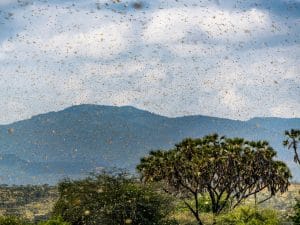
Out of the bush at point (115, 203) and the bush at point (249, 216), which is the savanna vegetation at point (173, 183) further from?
the bush at point (249, 216)

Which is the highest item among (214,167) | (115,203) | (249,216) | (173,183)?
(214,167)

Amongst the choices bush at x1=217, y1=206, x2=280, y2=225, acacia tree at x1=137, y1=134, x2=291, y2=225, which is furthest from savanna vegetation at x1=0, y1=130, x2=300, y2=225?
bush at x1=217, y1=206, x2=280, y2=225

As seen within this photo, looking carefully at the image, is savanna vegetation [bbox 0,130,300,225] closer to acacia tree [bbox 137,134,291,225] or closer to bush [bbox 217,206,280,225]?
acacia tree [bbox 137,134,291,225]

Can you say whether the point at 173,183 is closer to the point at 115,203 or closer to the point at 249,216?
the point at 115,203

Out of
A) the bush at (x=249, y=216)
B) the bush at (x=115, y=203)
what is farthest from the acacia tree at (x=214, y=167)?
the bush at (x=249, y=216)

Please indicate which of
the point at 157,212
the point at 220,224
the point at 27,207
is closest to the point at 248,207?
the point at 220,224

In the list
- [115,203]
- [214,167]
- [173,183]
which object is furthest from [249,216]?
[173,183]
